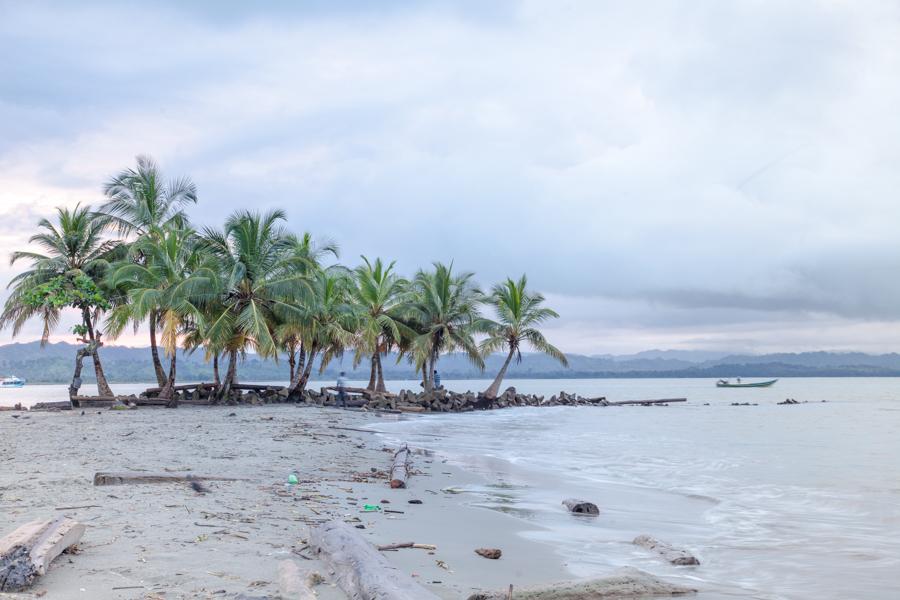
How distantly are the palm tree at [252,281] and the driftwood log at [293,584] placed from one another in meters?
22.9

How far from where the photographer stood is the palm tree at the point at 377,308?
116 ft

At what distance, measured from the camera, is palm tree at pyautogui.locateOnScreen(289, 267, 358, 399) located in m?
29.7

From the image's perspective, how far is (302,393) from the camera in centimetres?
3212

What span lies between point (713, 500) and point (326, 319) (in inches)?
942

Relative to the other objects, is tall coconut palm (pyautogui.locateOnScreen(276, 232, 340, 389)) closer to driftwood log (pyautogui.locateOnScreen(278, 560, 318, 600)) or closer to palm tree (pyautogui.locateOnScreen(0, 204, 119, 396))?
palm tree (pyautogui.locateOnScreen(0, 204, 119, 396))

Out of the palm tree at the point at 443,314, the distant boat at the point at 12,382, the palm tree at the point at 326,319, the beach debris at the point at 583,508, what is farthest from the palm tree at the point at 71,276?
the distant boat at the point at 12,382

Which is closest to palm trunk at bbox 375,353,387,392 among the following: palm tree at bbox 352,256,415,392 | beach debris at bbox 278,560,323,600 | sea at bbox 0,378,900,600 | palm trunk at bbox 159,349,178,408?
palm tree at bbox 352,256,415,392

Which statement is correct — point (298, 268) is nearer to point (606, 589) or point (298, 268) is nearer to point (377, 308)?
point (377, 308)

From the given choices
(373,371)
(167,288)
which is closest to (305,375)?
(373,371)

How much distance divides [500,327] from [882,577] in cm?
3403

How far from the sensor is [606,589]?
4.98 metres

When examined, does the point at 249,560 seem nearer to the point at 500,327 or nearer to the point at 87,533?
the point at 87,533

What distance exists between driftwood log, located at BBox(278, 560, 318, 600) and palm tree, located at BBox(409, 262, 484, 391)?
32.6 meters

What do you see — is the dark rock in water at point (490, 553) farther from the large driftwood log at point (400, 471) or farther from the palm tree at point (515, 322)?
the palm tree at point (515, 322)
